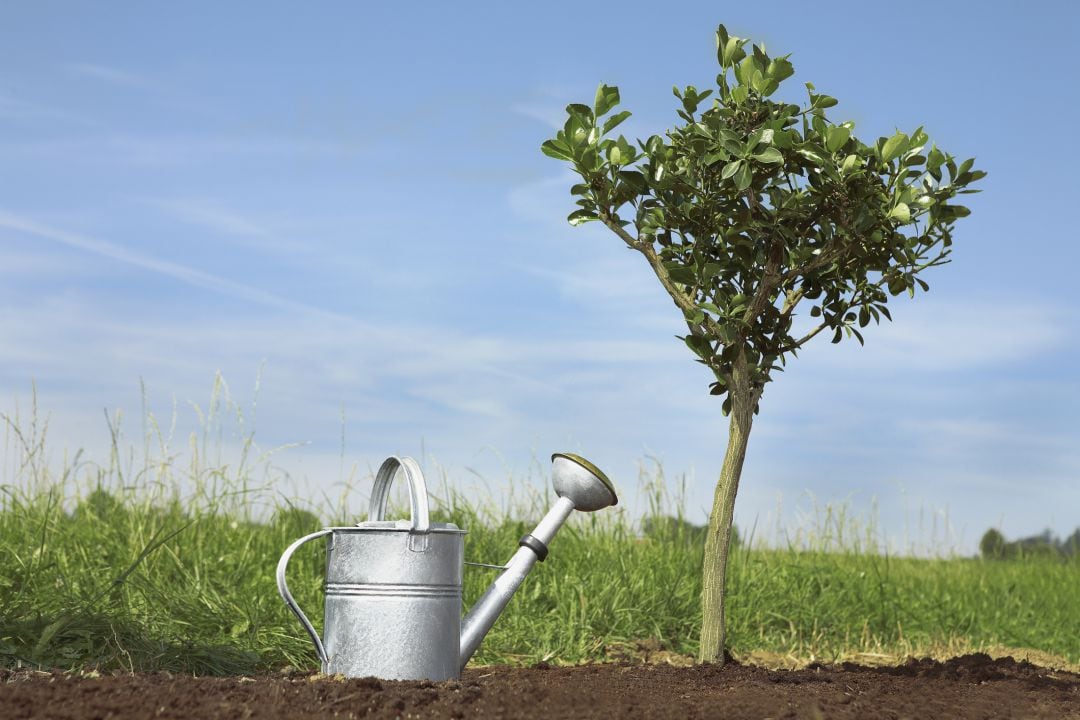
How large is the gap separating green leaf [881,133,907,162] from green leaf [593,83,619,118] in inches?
43.7

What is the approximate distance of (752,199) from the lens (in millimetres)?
4086

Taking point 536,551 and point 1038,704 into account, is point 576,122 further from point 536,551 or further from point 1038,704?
point 1038,704

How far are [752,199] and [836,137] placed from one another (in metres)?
0.46

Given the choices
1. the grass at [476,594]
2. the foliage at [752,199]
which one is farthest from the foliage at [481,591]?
the foliage at [752,199]

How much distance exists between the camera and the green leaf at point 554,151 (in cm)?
401

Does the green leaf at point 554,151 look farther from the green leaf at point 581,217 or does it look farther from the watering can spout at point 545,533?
the watering can spout at point 545,533

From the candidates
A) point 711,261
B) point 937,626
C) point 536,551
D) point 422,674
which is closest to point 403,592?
point 422,674

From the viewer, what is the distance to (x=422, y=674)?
362 cm

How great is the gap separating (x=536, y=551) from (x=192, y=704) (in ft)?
4.90

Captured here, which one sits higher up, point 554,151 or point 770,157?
point 554,151

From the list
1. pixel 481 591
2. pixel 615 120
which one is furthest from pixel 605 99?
pixel 481 591

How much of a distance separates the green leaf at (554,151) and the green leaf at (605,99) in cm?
20

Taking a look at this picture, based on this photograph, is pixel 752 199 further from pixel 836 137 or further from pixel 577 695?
pixel 577 695

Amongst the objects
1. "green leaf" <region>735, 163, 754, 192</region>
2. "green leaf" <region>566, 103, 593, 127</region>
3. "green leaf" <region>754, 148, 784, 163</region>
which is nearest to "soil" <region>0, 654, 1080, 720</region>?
"green leaf" <region>735, 163, 754, 192</region>
